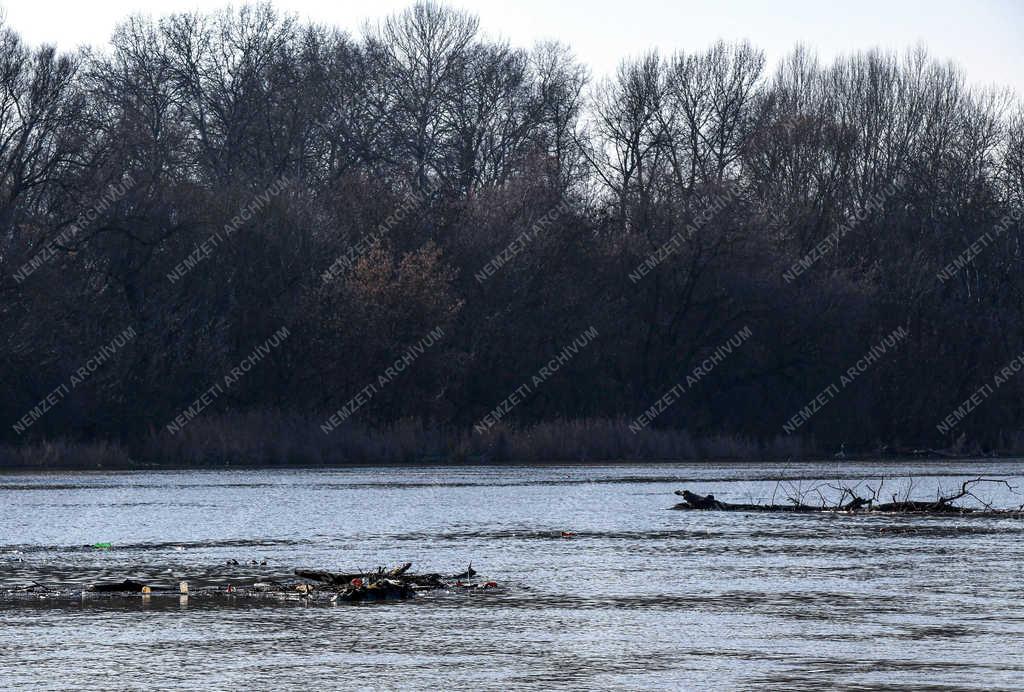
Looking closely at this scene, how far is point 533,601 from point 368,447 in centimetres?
3585

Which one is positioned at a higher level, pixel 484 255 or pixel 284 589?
pixel 484 255

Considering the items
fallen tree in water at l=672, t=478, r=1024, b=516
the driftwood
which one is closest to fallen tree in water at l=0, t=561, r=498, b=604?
the driftwood

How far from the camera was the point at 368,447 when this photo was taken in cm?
5269

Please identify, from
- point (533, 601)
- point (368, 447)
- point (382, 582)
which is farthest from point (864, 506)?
point (368, 447)

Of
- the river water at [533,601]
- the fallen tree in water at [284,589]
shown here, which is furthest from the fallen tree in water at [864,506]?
the fallen tree in water at [284,589]

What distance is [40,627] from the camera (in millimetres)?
15242

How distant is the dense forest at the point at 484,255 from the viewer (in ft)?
178

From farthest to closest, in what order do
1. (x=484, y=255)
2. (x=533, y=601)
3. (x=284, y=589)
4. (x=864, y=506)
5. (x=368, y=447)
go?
(x=484, y=255), (x=368, y=447), (x=864, y=506), (x=284, y=589), (x=533, y=601)

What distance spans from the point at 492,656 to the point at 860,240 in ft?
181

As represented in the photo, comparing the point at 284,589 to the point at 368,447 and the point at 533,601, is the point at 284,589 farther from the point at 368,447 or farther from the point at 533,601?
the point at 368,447

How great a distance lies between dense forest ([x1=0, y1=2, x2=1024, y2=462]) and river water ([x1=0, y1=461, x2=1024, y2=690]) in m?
20.9

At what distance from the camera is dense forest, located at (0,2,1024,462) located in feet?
178

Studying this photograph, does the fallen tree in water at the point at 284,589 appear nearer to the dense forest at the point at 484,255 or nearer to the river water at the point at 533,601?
the river water at the point at 533,601

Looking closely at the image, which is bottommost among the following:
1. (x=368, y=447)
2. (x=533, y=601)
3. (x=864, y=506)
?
(x=533, y=601)
